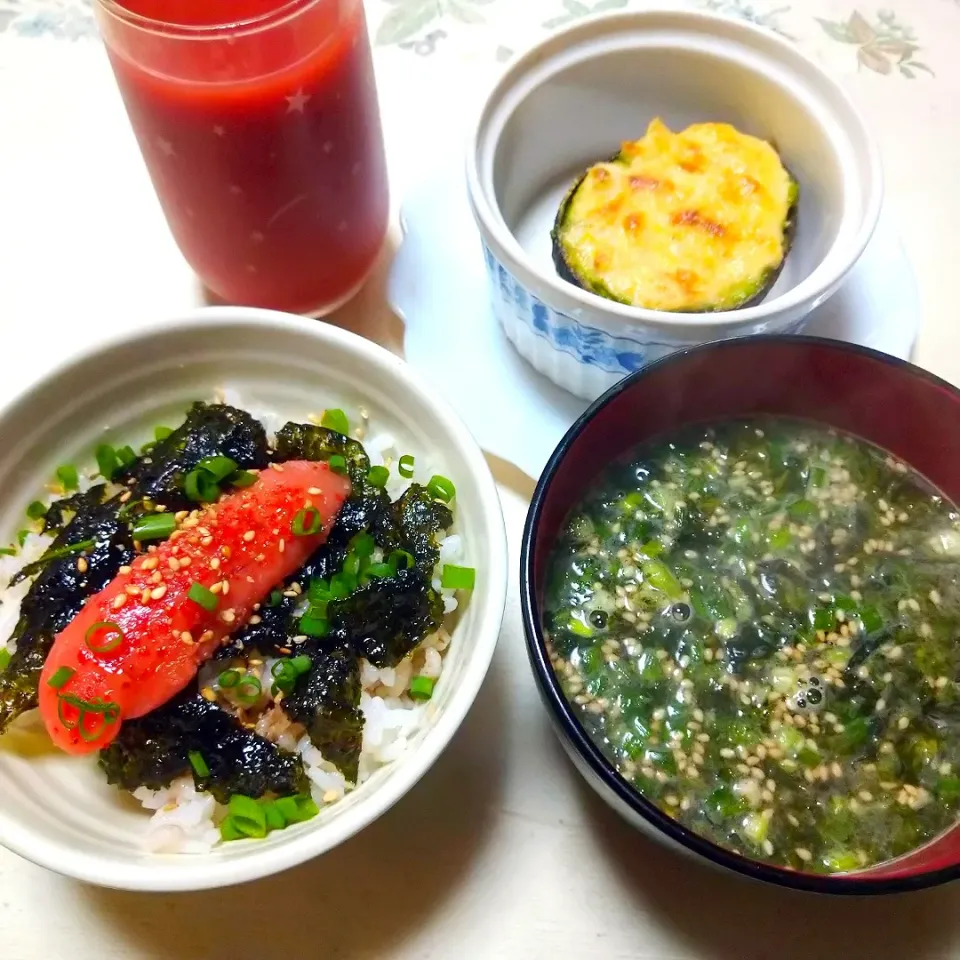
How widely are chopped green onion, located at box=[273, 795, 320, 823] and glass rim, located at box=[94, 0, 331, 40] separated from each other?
0.98 metres

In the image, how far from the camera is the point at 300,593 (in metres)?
1.27

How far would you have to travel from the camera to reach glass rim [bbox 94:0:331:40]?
118cm

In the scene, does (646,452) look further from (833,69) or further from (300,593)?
(833,69)

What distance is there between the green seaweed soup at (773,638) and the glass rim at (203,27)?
0.76 meters

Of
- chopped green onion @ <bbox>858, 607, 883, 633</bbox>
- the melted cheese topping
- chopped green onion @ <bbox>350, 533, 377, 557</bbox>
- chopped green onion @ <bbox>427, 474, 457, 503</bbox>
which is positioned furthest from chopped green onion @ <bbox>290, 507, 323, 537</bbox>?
chopped green onion @ <bbox>858, 607, 883, 633</bbox>

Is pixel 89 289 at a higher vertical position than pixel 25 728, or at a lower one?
higher

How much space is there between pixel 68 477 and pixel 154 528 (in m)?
0.20

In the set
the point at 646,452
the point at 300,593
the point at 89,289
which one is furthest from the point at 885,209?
the point at 89,289

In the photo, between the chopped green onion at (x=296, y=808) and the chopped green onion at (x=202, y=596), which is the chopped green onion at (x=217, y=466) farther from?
the chopped green onion at (x=296, y=808)

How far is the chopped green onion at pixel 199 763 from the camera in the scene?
46.1 inches

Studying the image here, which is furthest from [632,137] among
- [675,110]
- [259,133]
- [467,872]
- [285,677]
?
[467,872]

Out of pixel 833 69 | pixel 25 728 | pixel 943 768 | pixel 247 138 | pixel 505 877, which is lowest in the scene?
pixel 505 877

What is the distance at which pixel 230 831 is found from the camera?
1.15 metres

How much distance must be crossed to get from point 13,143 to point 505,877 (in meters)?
1.73
